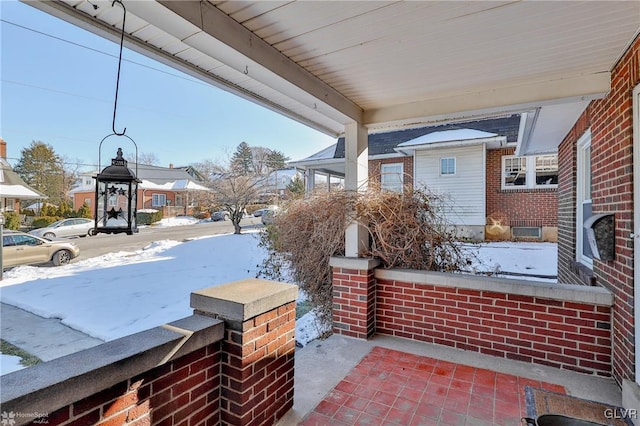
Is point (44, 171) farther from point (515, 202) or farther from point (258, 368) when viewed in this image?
point (515, 202)

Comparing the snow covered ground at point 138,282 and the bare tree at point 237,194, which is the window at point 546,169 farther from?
the bare tree at point 237,194

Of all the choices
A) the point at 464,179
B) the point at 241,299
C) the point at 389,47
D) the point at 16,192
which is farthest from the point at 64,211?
the point at 389,47

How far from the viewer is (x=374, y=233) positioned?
12.8ft

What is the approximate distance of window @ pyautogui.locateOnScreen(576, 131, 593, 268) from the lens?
4.09m

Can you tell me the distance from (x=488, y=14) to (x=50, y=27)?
4195 millimetres

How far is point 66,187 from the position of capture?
17.3 metres

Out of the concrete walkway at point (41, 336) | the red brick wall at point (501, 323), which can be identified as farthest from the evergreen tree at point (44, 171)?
the red brick wall at point (501, 323)

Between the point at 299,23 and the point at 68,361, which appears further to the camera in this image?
the point at 299,23

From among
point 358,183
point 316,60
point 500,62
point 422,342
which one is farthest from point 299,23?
point 422,342

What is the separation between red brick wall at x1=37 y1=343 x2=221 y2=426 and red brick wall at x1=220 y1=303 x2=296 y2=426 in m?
0.09

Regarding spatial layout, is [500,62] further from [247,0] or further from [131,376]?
[131,376]

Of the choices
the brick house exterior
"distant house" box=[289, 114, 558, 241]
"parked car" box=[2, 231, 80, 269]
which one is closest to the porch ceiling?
"distant house" box=[289, 114, 558, 241]

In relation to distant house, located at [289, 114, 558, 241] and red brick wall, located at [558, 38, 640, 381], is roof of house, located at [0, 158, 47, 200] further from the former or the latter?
red brick wall, located at [558, 38, 640, 381]

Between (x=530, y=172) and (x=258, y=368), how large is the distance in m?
12.5
